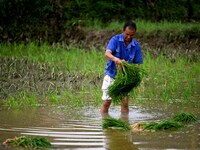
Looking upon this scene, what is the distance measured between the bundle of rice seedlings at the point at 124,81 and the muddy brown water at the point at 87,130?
0.35 metres

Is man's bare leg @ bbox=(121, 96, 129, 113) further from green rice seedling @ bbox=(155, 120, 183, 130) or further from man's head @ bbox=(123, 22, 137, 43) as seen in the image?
green rice seedling @ bbox=(155, 120, 183, 130)

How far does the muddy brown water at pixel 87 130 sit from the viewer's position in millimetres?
6262

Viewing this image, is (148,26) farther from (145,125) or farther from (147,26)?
Result: (145,125)

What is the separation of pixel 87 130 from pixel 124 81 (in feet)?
4.15

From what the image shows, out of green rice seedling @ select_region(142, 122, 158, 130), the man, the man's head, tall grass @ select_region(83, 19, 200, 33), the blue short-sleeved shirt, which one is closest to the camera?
green rice seedling @ select_region(142, 122, 158, 130)

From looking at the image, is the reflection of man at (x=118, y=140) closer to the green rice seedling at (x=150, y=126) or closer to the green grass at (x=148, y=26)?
the green rice seedling at (x=150, y=126)

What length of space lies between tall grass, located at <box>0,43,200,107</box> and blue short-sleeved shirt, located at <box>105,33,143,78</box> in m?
0.47

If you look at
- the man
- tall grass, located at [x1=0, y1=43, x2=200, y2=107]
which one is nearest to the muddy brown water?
the man

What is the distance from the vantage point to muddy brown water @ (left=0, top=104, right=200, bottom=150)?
6262 millimetres

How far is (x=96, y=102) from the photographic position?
384 inches

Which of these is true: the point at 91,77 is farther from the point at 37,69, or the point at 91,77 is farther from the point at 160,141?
the point at 160,141

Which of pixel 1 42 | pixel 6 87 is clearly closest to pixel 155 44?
pixel 1 42

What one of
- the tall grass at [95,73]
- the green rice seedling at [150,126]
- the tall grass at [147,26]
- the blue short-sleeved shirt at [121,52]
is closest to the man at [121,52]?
the blue short-sleeved shirt at [121,52]

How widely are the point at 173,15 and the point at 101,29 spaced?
150 inches
